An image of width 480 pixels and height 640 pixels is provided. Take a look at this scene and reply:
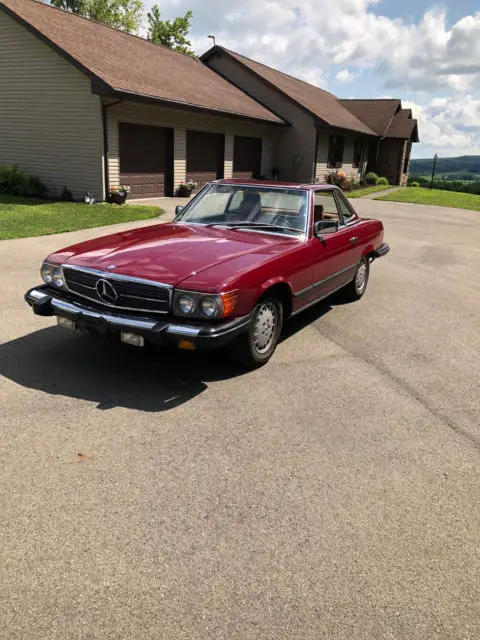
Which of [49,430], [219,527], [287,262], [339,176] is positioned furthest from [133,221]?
[339,176]

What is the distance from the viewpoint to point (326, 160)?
29281 millimetres

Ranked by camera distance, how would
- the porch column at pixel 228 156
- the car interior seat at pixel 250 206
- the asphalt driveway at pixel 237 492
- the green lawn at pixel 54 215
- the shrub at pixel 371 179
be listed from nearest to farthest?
the asphalt driveway at pixel 237 492, the car interior seat at pixel 250 206, the green lawn at pixel 54 215, the porch column at pixel 228 156, the shrub at pixel 371 179

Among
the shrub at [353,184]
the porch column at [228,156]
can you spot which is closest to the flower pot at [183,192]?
the porch column at [228,156]

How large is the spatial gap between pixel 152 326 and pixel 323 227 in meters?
2.32

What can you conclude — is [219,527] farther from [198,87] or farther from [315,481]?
[198,87]

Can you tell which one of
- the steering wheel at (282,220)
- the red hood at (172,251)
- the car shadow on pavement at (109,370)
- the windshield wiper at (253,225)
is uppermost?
the steering wheel at (282,220)

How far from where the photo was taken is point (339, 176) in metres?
29.9

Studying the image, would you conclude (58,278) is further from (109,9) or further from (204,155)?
(109,9)

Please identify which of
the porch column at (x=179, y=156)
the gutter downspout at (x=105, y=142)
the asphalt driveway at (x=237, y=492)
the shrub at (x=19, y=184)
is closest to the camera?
the asphalt driveway at (x=237, y=492)

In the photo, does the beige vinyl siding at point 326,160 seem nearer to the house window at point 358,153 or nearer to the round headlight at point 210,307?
the house window at point 358,153

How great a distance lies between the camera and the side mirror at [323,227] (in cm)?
536

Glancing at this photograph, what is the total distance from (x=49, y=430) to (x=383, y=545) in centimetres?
223

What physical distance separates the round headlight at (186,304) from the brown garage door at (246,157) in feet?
68.5

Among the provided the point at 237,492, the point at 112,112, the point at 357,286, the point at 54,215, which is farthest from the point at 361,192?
the point at 237,492
